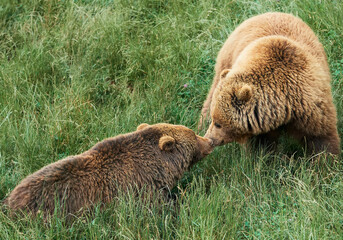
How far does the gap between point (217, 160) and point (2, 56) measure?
12.9ft

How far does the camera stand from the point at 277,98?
5.24 m

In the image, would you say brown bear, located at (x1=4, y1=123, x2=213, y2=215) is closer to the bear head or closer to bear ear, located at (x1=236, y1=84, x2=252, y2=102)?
the bear head

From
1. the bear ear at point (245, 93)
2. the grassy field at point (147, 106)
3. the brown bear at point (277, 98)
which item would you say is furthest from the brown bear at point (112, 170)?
the bear ear at point (245, 93)

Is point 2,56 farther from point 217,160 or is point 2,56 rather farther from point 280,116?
point 280,116

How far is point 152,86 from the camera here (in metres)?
7.09

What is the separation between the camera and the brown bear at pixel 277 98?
5250mm

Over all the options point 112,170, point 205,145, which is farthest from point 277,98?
point 112,170

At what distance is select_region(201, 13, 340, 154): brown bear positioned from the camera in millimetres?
5250

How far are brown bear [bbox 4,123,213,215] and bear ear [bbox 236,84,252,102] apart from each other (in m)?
0.69

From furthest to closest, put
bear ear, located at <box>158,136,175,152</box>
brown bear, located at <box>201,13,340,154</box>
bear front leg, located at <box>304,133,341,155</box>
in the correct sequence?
bear front leg, located at <box>304,133,341,155</box>
brown bear, located at <box>201,13,340,154</box>
bear ear, located at <box>158,136,175,152</box>

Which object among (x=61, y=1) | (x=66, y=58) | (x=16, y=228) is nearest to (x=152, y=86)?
(x=66, y=58)

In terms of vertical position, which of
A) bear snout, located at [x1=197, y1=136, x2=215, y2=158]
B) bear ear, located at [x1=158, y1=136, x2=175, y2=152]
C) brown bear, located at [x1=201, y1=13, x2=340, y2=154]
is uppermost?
brown bear, located at [x1=201, y1=13, x2=340, y2=154]

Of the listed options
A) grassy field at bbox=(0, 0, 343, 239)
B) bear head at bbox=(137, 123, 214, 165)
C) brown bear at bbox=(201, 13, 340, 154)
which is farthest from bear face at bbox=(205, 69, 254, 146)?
grassy field at bbox=(0, 0, 343, 239)

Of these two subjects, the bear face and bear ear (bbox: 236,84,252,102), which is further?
the bear face
